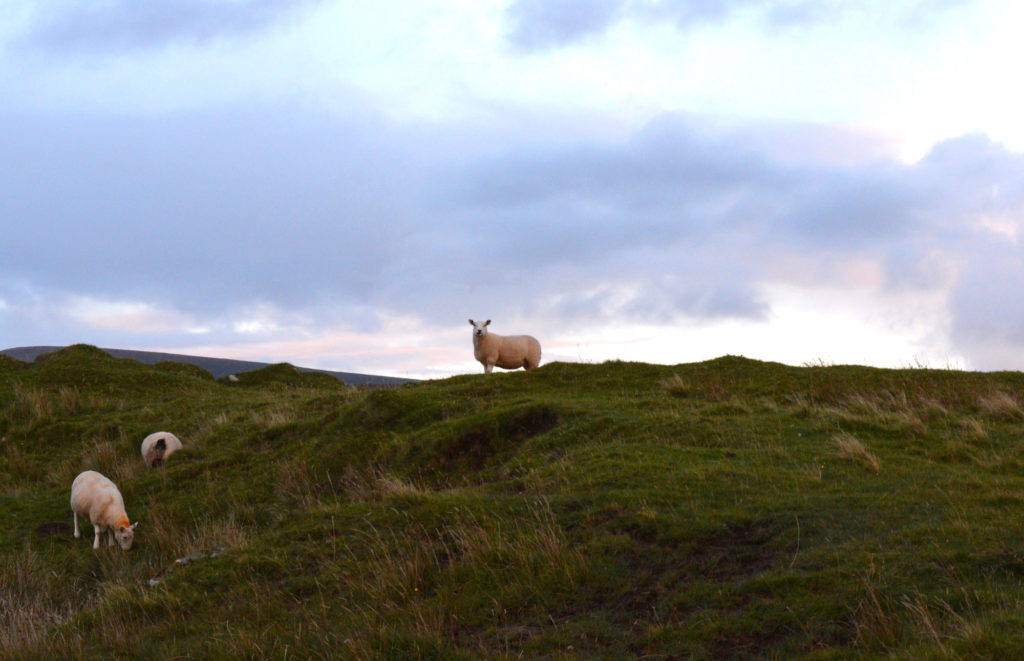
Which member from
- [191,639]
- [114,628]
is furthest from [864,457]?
[114,628]

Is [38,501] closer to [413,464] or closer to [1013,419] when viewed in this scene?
[413,464]

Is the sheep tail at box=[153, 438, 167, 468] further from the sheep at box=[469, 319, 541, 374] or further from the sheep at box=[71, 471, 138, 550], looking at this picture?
the sheep at box=[469, 319, 541, 374]

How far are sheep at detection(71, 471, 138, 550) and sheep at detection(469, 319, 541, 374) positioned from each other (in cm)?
1367

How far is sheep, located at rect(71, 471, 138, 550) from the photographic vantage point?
47.0ft

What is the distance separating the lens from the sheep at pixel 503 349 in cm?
2798

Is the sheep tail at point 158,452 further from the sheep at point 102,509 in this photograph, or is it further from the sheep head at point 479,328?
the sheep head at point 479,328

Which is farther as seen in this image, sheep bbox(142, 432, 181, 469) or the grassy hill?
sheep bbox(142, 432, 181, 469)

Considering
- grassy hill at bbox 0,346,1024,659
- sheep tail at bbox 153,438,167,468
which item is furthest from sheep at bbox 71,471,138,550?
sheep tail at bbox 153,438,167,468

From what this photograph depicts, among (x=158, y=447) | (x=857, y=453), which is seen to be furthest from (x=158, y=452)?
(x=857, y=453)

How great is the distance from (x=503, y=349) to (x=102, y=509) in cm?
1554

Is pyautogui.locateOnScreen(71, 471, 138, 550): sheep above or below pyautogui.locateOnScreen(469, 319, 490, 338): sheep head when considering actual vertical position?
below

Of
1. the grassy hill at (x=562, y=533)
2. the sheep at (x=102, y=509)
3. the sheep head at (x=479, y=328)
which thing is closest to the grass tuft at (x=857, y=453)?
the grassy hill at (x=562, y=533)

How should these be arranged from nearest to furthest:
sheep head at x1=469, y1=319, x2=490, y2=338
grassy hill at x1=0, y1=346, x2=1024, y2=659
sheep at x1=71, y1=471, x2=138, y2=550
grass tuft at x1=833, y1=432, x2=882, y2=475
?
grassy hill at x1=0, y1=346, x2=1024, y2=659, grass tuft at x1=833, y1=432, x2=882, y2=475, sheep at x1=71, y1=471, x2=138, y2=550, sheep head at x1=469, y1=319, x2=490, y2=338

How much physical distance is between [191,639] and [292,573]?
1.63m
